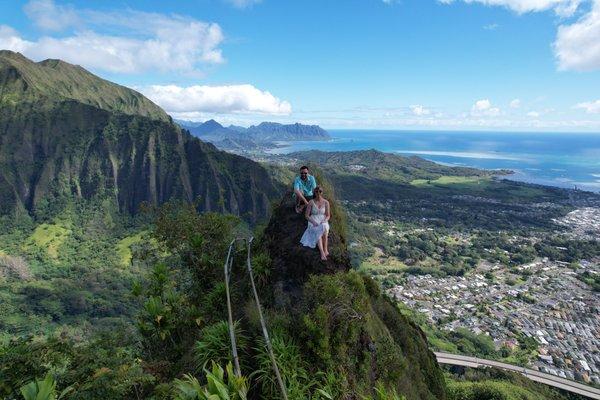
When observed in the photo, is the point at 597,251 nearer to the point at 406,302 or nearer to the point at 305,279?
the point at 406,302

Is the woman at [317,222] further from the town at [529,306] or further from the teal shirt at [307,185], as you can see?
the town at [529,306]

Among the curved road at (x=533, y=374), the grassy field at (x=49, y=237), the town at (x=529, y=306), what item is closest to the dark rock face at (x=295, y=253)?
the town at (x=529, y=306)

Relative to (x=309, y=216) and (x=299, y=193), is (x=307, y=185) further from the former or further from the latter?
(x=309, y=216)

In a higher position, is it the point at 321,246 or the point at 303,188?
the point at 303,188

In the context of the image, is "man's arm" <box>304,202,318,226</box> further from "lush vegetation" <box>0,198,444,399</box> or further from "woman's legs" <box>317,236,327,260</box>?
"lush vegetation" <box>0,198,444,399</box>

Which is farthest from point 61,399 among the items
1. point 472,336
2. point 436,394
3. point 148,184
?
point 148,184

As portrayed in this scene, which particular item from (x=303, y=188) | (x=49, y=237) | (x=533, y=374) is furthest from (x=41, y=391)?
(x=49, y=237)
